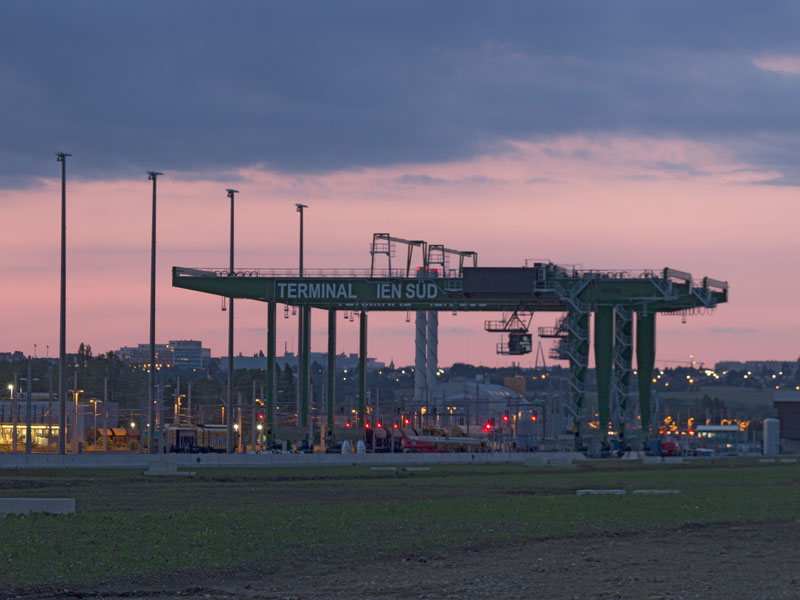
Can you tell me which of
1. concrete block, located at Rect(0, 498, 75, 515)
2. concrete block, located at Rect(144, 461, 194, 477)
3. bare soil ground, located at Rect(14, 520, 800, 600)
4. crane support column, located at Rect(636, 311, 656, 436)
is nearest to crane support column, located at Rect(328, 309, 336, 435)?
crane support column, located at Rect(636, 311, 656, 436)

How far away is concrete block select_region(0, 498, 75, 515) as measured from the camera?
91.8 feet

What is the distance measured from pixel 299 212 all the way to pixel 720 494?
64094 mm

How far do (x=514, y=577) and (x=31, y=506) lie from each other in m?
13.5

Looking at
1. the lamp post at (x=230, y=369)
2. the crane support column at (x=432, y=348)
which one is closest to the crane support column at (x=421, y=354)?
the crane support column at (x=432, y=348)

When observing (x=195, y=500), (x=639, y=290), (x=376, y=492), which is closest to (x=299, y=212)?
(x=639, y=290)

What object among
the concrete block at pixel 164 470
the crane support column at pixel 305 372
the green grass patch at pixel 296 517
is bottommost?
the concrete block at pixel 164 470

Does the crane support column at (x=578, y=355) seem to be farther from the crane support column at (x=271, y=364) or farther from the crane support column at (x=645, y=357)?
the crane support column at (x=271, y=364)

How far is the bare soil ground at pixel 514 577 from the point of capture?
57.7 ft

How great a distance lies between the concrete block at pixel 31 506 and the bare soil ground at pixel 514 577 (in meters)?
9.09

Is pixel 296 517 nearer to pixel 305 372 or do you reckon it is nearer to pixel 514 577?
pixel 514 577

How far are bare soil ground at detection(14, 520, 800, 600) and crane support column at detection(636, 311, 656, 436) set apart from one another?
82.3 meters

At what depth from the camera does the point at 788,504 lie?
39.8 metres

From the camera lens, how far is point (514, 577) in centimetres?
1956

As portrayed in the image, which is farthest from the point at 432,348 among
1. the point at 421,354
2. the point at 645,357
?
the point at 645,357
